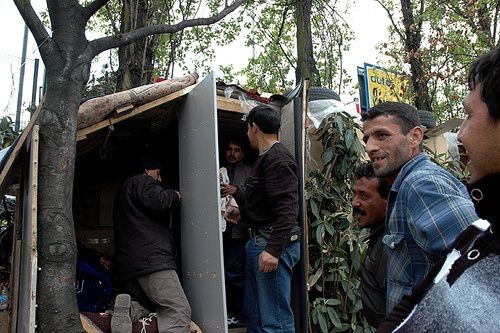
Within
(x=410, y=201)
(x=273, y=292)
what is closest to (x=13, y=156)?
(x=273, y=292)

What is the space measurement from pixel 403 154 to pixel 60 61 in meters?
2.78

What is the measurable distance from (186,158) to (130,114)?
26.3 inches

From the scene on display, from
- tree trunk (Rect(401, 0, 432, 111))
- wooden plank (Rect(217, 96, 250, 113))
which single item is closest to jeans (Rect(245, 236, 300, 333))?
wooden plank (Rect(217, 96, 250, 113))

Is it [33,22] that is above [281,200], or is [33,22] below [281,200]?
above

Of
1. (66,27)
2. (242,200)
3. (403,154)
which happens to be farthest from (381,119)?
(66,27)

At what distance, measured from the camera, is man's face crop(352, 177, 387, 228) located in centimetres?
325

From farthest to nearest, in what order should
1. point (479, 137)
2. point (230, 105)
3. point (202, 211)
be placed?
point (230, 105)
point (202, 211)
point (479, 137)

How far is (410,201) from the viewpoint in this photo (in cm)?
234

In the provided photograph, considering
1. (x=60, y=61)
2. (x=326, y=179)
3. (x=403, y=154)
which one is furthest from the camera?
(x=326, y=179)

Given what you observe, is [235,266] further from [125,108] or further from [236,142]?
[125,108]

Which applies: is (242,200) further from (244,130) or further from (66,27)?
(66,27)

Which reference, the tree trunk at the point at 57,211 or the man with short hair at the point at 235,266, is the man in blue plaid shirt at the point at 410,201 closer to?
the tree trunk at the point at 57,211

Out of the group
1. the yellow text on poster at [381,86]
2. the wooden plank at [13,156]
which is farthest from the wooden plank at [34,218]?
the yellow text on poster at [381,86]

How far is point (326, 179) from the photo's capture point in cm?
570
